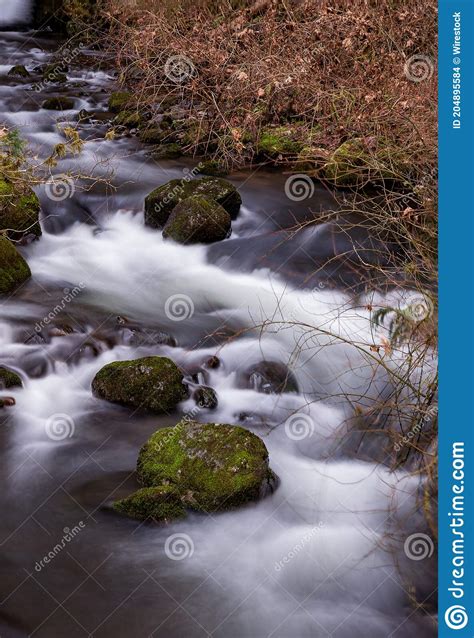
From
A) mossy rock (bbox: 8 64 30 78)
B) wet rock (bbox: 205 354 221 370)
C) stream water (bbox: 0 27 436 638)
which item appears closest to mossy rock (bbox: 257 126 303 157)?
stream water (bbox: 0 27 436 638)

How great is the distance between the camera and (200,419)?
5965 mm

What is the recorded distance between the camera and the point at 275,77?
32.5 ft

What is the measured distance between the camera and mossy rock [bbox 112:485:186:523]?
4891 millimetres

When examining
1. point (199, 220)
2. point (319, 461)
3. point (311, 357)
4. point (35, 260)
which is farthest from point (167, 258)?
point (319, 461)

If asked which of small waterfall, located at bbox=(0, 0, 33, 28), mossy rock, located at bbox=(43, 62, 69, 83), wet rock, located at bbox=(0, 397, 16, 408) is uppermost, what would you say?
small waterfall, located at bbox=(0, 0, 33, 28)

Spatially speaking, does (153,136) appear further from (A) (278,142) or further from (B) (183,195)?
(B) (183,195)

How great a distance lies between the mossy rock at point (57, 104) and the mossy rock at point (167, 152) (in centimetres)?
241

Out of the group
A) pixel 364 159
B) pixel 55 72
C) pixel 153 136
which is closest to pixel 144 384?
pixel 364 159

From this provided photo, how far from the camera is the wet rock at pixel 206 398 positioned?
607 centimetres

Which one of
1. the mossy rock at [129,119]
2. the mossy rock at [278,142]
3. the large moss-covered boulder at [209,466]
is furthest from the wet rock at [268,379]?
the mossy rock at [129,119]

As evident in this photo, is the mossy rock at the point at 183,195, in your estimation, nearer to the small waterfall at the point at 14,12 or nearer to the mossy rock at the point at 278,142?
the mossy rock at the point at 278,142

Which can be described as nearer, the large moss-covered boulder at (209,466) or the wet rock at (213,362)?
the large moss-covered boulder at (209,466)

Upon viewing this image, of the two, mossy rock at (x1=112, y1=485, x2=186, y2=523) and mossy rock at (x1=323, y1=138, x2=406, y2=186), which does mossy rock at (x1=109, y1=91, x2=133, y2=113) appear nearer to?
mossy rock at (x1=323, y1=138, x2=406, y2=186)

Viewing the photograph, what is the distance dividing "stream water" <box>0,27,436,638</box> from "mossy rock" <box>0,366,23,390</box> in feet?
0.24
